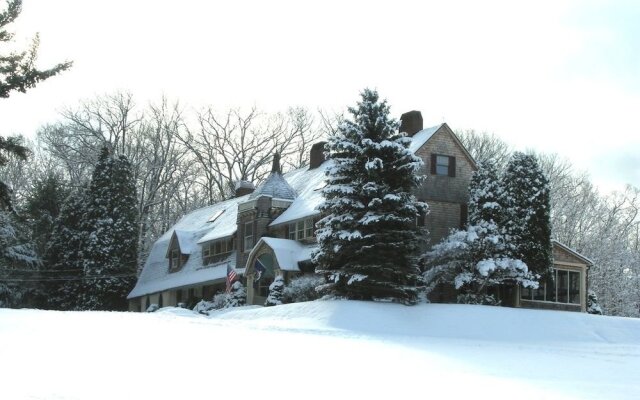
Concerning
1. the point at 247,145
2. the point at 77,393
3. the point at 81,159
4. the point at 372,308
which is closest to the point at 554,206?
the point at 247,145

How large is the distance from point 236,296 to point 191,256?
10667 mm

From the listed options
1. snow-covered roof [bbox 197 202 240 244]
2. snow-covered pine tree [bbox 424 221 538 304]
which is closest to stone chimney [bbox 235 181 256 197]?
snow-covered roof [bbox 197 202 240 244]

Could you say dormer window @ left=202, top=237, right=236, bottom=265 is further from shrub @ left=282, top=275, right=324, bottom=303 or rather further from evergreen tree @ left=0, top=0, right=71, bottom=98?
evergreen tree @ left=0, top=0, right=71, bottom=98

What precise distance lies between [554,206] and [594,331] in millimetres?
23897

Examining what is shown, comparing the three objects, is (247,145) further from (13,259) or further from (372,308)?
(372,308)

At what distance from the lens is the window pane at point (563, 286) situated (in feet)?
126

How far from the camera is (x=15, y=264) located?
171 ft

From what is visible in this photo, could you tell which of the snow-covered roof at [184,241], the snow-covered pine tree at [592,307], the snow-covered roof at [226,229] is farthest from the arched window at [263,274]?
the snow-covered pine tree at [592,307]

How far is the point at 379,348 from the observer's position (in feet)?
66.8

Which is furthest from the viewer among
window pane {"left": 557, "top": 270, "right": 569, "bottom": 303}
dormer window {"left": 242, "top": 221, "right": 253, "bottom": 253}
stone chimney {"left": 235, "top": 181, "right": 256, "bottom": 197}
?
stone chimney {"left": 235, "top": 181, "right": 256, "bottom": 197}

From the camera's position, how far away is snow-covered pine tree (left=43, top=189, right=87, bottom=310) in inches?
2083

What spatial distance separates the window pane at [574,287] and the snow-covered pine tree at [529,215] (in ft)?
16.6

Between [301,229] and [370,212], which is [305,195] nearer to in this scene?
[301,229]

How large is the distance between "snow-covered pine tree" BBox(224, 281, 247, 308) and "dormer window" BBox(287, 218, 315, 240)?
10.9ft
